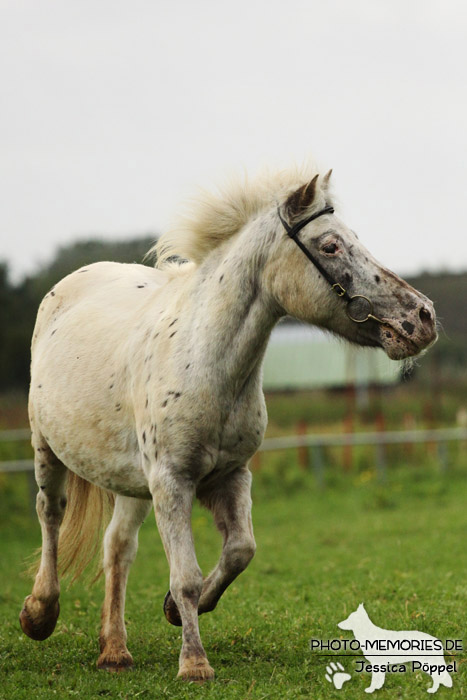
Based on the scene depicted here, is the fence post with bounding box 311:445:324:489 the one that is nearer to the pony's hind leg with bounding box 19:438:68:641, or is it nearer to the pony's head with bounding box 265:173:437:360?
the pony's hind leg with bounding box 19:438:68:641

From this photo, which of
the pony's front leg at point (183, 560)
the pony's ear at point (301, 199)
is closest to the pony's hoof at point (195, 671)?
the pony's front leg at point (183, 560)

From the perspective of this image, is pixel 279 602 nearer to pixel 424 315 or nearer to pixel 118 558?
pixel 118 558

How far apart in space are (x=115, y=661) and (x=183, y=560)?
40.7 inches

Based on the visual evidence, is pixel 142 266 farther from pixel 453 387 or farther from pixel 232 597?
pixel 453 387

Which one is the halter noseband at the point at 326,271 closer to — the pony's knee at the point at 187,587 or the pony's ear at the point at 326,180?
the pony's ear at the point at 326,180

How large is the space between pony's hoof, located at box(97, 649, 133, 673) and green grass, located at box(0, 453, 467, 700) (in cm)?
→ 7

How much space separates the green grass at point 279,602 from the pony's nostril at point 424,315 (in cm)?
168

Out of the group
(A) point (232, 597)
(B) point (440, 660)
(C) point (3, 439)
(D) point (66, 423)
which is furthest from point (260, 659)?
(C) point (3, 439)

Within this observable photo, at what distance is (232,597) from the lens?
729 cm

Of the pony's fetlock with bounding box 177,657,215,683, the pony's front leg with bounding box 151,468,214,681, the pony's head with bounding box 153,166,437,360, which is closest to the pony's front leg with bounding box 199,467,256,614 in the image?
the pony's front leg with bounding box 151,468,214,681

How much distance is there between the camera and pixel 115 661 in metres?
5.18

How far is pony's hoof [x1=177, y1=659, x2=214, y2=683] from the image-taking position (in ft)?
14.5

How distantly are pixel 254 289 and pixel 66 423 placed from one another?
1569 millimetres

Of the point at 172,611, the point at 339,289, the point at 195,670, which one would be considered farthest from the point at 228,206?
the point at 195,670
